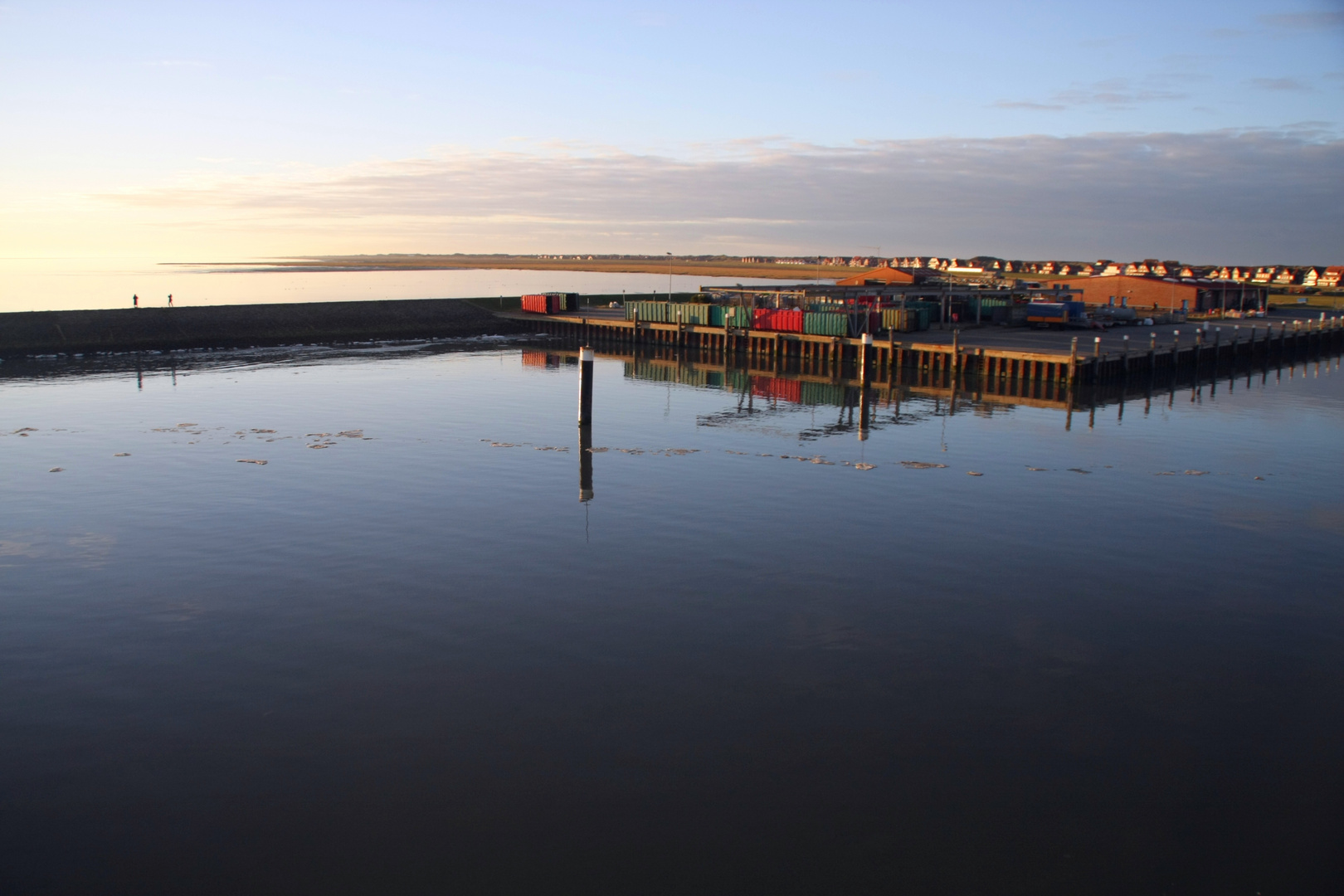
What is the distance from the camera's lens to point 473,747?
13.5 meters

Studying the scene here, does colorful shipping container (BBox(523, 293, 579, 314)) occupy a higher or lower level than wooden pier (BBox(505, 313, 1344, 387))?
higher

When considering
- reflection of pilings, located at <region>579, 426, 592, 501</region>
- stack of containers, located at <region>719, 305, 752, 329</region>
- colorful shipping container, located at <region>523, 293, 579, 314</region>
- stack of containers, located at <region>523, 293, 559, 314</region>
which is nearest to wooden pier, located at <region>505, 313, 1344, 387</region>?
stack of containers, located at <region>719, 305, 752, 329</region>

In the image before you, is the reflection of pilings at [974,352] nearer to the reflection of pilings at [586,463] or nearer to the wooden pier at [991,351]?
the wooden pier at [991,351]

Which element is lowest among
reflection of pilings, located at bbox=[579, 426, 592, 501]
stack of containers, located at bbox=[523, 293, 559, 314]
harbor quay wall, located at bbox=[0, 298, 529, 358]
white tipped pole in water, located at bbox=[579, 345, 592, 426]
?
reflection of pilings, located at bbox=[579, 426, 592, 501]

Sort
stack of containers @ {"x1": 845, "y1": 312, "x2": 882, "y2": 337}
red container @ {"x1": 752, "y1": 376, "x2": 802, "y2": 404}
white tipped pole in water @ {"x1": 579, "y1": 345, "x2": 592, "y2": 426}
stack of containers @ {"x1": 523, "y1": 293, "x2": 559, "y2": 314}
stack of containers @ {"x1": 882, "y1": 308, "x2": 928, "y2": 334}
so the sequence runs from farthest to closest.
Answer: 1. stack of containers @ {"x1": 523, "y1": 293, "x2": 559, "y2": 314}
2. stack of containers @ {"x1": 882, "y1": 308, "x2": 928, "y2": 334}
3. stack of containers @ {"x1": 845, "y1": 312, "x2": 882, "y2": 337}
4. red container @ {"x1": 752, "y1": 376, "x2": 802, "y2": 404}
5. white tipped pole in water @ {"x1": 579, "y1": 345, "x2": 592, "y2": 426}

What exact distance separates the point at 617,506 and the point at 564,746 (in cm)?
1266

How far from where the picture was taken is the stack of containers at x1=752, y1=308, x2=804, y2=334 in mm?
65812

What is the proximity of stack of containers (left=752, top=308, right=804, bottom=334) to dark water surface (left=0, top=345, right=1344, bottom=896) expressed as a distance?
35.2 metres

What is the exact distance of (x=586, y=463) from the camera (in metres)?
31.8

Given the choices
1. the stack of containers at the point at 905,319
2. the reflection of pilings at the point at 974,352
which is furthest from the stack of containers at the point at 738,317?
the stack of containers at the point at 905,319

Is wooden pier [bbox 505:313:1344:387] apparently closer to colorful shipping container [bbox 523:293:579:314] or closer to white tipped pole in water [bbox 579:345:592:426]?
colorful shipping container [bbox 523:293:579:314]

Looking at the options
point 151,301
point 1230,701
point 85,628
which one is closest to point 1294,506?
point 1230,701

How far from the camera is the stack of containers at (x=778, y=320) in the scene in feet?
216

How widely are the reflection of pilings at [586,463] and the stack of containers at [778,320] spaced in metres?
31.3
